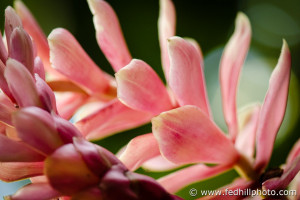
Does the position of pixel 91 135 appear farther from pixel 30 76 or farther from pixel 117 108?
pixel 30 76

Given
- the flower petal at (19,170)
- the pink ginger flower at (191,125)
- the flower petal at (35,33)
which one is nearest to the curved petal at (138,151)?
the pink ginger flower at (191,125)

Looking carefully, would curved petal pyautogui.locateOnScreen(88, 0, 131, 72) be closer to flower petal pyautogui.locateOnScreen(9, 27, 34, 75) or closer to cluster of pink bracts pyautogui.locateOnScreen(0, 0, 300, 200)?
cluster of pink bracts pyautogui.locateOnScreen(0, 0, 300, 200)

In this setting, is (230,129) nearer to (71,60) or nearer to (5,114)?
(71,60)

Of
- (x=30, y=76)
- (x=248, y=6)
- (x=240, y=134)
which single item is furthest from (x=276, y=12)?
(x=30, y=76)

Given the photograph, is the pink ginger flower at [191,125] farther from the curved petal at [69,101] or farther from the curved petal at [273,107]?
the curved petal at [69,101]

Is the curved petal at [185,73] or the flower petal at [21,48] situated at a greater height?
the flower petal at [21,48]

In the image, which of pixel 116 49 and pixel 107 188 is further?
pixel 116 49
